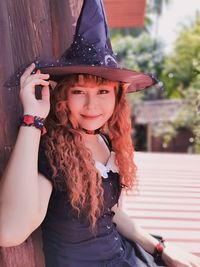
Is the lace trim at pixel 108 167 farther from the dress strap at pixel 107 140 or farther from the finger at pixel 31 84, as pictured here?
the finger at pixel 31 84

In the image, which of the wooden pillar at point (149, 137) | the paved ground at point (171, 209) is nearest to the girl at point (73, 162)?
the paved ground at point (171, 209)

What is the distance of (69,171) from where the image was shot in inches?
53.7

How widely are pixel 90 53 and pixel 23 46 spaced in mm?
222

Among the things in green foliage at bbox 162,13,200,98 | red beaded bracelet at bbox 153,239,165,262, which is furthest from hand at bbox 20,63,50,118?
green foliage at bbox 162,13,200,98

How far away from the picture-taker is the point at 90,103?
1437mm

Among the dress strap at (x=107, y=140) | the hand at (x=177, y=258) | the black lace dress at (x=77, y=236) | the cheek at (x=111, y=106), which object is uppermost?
the cheek at (x=111, y=106)

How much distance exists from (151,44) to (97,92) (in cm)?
3138

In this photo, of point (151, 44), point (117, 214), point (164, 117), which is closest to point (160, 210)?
point (117, 214)

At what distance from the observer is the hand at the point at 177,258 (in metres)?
1.71

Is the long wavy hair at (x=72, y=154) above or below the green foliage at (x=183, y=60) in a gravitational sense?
above

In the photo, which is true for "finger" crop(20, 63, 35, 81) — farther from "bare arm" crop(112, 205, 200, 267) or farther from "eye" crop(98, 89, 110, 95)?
"bare arm" crop(112, 205, 200, 267)

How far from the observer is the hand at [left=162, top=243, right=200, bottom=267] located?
171cm

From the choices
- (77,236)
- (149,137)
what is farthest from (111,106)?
(149,137)

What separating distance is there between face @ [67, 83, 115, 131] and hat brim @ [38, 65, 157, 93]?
0.04 metres
